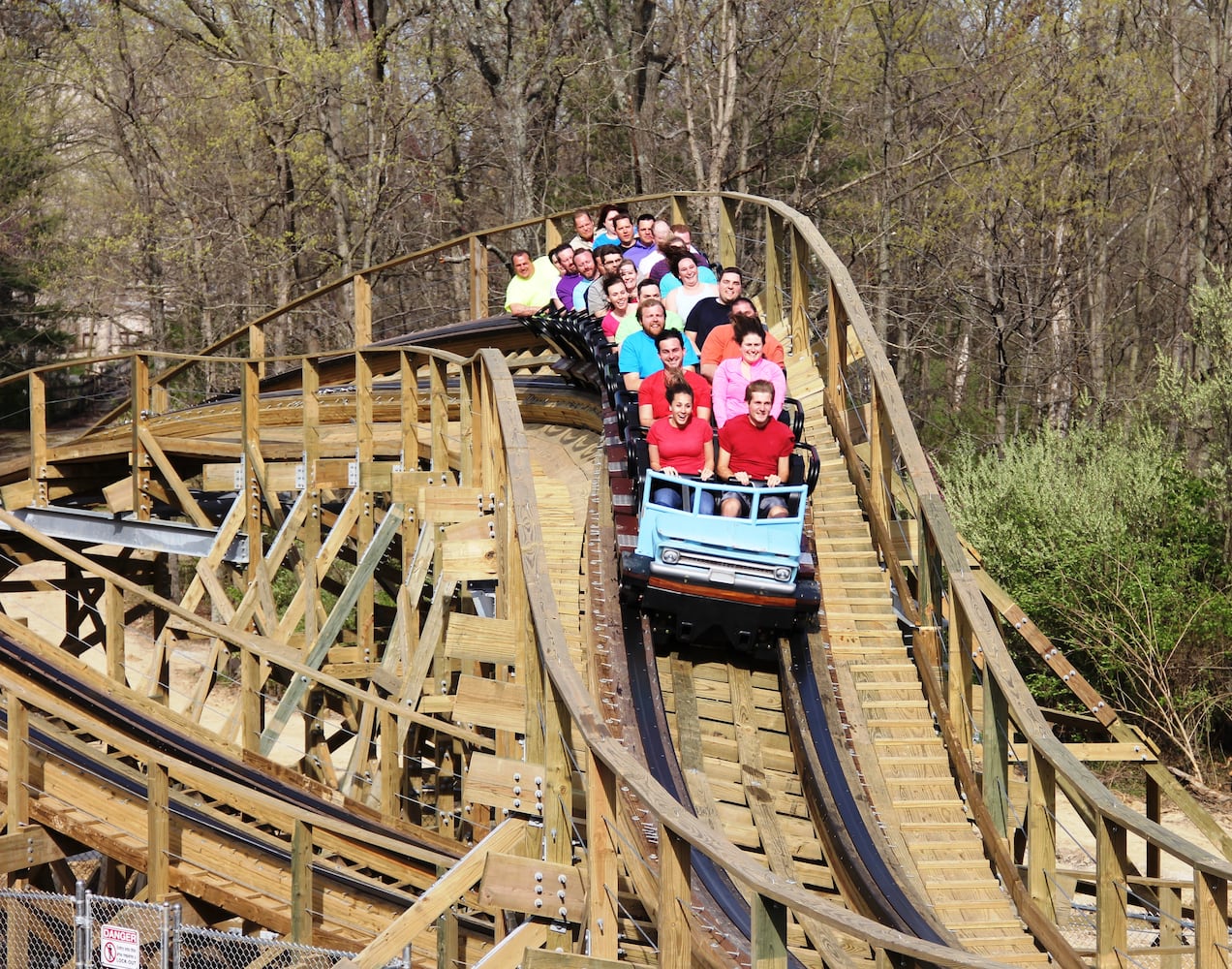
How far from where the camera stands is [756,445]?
30.9 feet

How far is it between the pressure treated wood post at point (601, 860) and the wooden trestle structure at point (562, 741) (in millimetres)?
13

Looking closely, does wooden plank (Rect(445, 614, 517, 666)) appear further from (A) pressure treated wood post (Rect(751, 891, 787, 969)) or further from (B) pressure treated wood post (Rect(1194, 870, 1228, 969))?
(B) pressure treated wood post (Rect(1194, 870, 1228, 969))

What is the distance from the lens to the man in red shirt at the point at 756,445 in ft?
30.5

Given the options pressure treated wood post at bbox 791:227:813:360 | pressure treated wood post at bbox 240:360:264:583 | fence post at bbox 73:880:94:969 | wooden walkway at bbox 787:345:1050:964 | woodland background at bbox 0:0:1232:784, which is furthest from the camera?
woodland background at bbox 0:0:1232:784

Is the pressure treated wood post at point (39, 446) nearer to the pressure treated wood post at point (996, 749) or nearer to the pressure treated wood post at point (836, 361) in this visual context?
the pressure treated wood post at point (836, 361)

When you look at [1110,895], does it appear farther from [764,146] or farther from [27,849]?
[764,146]

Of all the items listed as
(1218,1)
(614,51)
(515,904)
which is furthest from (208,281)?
(515,904)

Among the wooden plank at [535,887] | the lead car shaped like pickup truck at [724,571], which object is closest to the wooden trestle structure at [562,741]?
the wooden plank at [535,887]

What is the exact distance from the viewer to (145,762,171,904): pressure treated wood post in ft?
25.1

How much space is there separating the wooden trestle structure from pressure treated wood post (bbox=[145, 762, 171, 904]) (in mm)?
16

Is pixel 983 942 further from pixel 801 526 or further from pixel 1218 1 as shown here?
pixel 1218 1

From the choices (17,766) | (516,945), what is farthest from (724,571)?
(17,766)

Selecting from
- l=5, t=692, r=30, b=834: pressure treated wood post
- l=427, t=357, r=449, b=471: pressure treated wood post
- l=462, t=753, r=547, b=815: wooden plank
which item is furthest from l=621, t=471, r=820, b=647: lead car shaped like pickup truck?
l=5, t=692, r=30, b=834: pressure treated wood post

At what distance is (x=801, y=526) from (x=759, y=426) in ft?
2.52
